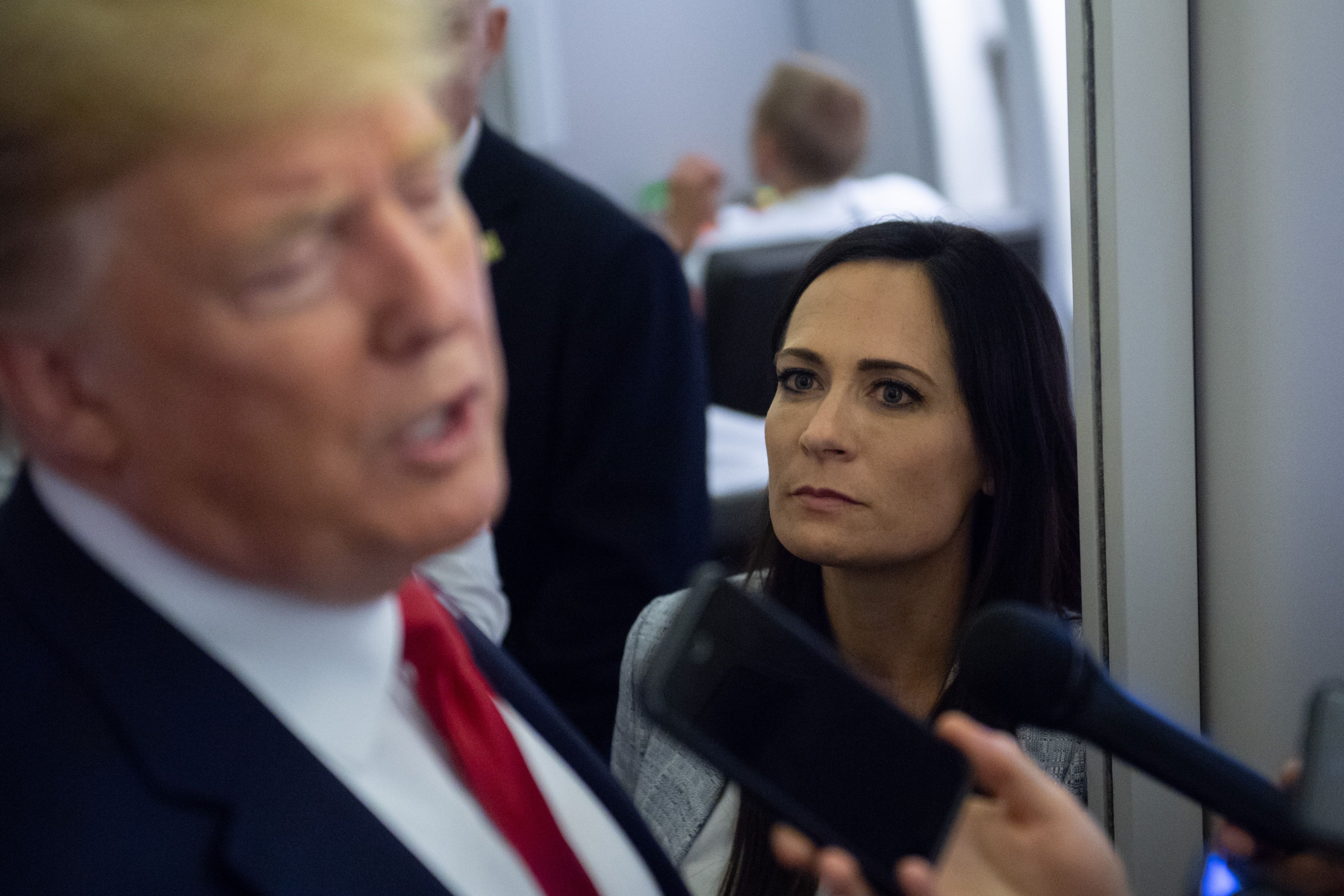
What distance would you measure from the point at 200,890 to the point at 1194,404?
794 mm

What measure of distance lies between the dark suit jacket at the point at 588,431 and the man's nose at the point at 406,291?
1190 mm

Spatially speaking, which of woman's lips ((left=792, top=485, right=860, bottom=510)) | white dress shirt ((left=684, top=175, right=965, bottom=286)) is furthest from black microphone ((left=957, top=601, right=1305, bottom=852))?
white dress shirt ((left=684, top=175, right=965, bottom=286))

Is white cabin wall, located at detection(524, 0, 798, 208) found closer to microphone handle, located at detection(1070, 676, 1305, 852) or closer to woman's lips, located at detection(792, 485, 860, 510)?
woman's lips, located at detection(792, 485, 860, 510)

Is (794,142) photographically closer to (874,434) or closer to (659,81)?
(659,81)

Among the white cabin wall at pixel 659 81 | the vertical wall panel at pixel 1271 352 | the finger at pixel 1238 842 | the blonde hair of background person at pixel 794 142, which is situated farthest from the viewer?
the white cabin wall at pixel 659 81

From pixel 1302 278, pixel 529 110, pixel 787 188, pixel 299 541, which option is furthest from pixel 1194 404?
pixel 529 110

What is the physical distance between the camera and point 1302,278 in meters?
0.92

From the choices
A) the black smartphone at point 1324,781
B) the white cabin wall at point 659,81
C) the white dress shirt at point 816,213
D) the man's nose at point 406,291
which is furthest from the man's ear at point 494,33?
the white cabin wall at point 659,81

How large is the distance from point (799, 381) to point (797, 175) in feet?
10.6

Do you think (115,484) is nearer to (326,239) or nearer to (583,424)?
(326,239)

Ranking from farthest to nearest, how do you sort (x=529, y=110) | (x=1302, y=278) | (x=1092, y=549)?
(x=529, y=110) → (x=1092, y=549) → (x=1302, y=278)

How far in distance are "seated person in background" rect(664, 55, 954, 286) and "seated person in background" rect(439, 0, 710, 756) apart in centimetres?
239

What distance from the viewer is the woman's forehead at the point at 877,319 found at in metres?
1.36

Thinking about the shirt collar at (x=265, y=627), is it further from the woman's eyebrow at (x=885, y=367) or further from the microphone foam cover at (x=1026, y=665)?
the woman's eyebrow at (x=885, y=367)
